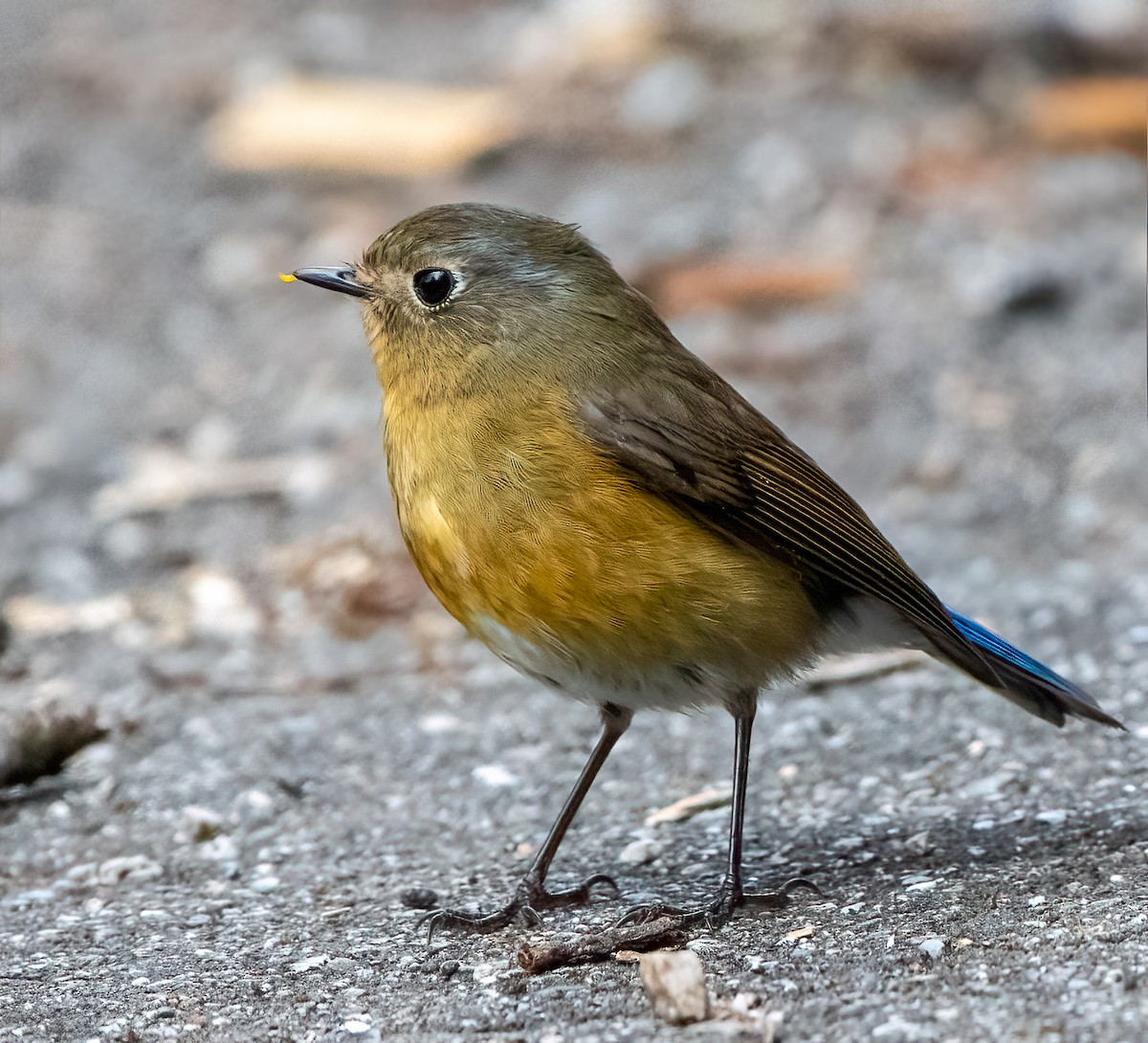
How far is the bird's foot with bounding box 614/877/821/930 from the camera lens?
3.54 metres

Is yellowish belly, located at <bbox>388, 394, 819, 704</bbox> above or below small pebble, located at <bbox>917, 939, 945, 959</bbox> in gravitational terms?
above

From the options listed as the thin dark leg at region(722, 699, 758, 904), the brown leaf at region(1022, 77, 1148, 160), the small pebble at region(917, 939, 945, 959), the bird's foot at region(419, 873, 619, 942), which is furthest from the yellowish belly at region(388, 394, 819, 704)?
the brown leaf at region(1022, 77, 1148, 160)

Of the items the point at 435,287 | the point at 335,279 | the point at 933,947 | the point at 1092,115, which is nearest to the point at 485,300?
the point at 435,287

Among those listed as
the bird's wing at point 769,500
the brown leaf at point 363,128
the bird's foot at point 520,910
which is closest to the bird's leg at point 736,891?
the bird's foot at point 520,910

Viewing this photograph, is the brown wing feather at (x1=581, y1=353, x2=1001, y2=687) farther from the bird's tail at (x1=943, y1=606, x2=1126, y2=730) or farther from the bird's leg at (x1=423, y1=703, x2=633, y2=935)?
the bird's leg at (x1=423, y1=703, x2=633, y2=935)

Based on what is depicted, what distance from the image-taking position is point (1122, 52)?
818cm

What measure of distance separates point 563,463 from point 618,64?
19.1 feet

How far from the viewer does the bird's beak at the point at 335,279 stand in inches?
158

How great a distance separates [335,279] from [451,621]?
6.33ft

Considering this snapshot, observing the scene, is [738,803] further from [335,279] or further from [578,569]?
[335,279]

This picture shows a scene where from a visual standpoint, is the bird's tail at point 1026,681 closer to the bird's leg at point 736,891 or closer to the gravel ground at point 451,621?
the gravel ground at point 451,621

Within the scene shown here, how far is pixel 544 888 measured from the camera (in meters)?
3.88

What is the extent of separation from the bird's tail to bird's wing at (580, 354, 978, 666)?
0.03 m

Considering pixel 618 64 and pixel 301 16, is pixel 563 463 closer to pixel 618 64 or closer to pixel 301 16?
Result: pixel 618 64
